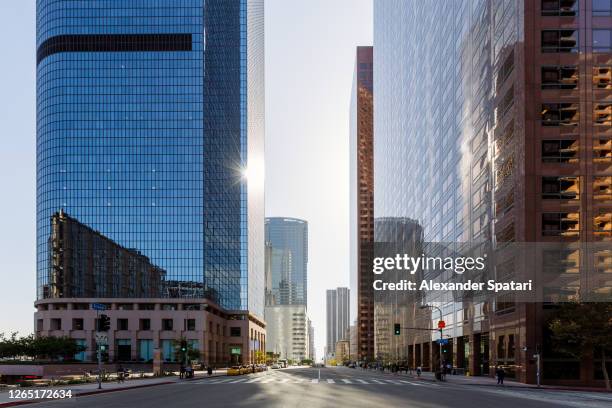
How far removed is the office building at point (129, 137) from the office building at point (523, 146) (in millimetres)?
66930

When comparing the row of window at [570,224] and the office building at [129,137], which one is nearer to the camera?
the row of window at [570,224]

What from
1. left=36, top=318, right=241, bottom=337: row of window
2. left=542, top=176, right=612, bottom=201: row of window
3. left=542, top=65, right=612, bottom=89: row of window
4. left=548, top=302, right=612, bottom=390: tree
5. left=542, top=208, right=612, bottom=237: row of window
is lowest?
left=36, top=318, right=241, bottom=337: row of window

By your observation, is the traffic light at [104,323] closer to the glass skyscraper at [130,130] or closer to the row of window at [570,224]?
the row of window at [570,224]

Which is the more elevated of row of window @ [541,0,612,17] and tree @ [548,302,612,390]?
row of window @ [541,0,612,17]

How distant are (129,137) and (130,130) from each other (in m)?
1.61

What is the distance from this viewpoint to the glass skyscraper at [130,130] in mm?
147000

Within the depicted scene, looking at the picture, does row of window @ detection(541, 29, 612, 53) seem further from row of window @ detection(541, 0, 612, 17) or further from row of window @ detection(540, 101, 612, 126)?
row of window @ detection(540, 101, 612, 126)

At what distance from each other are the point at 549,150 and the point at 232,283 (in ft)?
412

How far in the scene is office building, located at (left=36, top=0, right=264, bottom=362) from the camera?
481 feet

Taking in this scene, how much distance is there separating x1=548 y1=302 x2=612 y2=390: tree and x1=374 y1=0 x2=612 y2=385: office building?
304 cm

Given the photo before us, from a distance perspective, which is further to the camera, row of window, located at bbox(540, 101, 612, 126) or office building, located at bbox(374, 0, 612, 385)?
row of window, located at bbox(540, 101, 612, 126)

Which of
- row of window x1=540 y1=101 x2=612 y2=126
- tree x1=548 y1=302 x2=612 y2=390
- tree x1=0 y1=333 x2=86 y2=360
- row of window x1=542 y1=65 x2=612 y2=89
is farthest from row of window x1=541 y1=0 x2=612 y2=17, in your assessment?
tree x1=0 y1=333 x2=86 y2=360

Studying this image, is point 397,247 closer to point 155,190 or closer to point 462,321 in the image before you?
point 155,190

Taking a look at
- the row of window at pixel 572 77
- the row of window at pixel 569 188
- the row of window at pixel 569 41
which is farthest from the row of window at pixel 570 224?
the row of window at pixel 569 41
